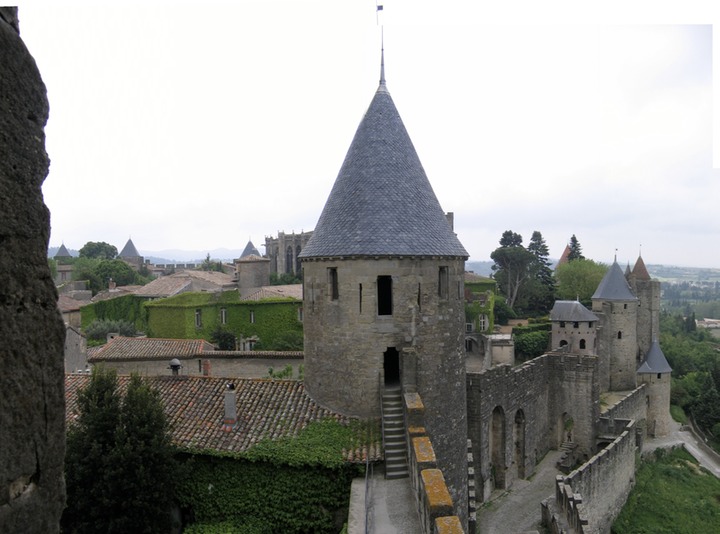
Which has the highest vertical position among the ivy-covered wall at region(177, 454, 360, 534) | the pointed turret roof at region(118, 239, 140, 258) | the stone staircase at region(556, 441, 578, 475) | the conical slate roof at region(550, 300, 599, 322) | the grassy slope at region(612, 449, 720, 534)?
the pointed turret roof at region(118, 239, 140, 258)

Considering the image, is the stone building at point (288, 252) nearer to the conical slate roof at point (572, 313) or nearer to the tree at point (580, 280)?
the tree at point (580, 280)

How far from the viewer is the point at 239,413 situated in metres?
14.2

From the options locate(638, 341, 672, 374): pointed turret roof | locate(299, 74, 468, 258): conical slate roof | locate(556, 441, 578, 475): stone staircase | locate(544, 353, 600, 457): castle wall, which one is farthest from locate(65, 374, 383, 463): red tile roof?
locate(638, 341, 672, 374): pointed turret roof

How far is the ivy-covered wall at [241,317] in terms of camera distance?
36.7 m

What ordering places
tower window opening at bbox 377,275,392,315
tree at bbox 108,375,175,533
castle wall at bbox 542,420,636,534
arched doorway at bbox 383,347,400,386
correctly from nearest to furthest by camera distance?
1. tree at bbox 108,375,175,533
2. arched doorway at bbox 383,347,400,386
3. tower window opening at bbox 377,275,392,315
4. castle wall at bbox 542,420,636,534

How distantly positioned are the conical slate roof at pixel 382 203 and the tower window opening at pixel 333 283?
0.56 metres

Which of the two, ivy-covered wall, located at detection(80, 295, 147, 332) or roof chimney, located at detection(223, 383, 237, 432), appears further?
ivy-covered wall, located at detection(80, 295, 147, 332)

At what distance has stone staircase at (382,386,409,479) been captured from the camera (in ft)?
40.8

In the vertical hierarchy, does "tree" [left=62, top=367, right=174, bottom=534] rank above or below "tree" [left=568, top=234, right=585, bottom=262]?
below

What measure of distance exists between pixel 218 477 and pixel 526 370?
17698 mm

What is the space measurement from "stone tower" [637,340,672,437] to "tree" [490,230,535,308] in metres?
21.3

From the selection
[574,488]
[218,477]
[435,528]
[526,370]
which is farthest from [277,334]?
[435,528]

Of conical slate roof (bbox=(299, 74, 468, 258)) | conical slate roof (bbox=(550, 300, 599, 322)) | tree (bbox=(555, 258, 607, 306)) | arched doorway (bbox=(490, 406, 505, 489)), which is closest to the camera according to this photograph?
conical slate roof (bbox=(299, 74, 468, 258))

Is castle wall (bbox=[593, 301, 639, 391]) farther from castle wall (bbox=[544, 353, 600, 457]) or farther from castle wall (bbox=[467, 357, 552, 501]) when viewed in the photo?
castle wall (bbox=[467, 357, 552, 501])
